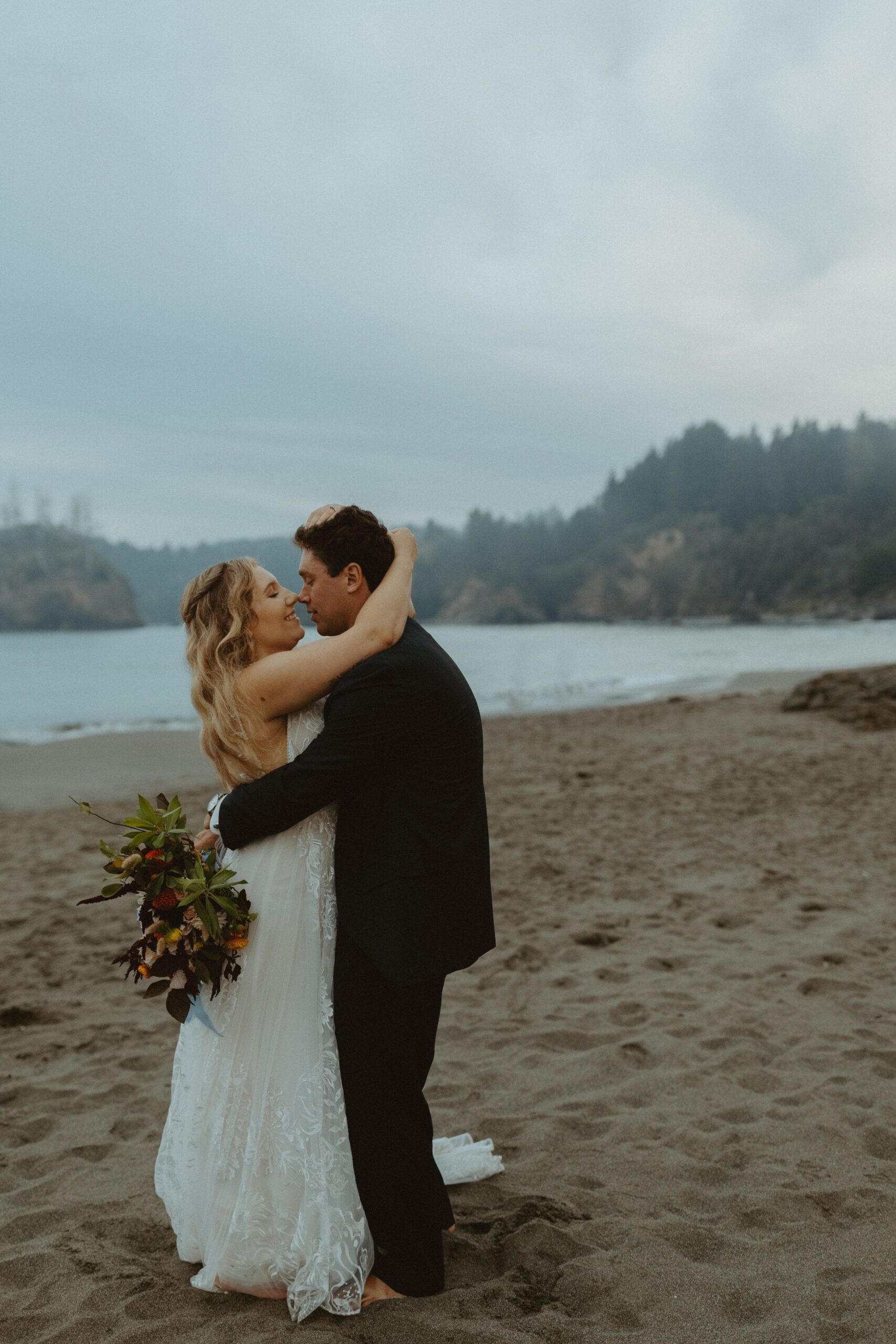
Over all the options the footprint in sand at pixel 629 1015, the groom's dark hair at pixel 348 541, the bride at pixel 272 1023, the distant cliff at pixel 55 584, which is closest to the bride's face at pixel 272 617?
the bride at pixel 272 1023

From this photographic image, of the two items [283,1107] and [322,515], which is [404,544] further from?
[283,1107]

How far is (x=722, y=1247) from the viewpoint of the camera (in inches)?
115

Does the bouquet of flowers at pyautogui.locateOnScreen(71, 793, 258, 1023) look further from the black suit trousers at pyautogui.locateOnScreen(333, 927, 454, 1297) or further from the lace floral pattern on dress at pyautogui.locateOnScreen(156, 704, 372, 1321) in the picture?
the black suit trousers at pyautogui.locateOnScreen(333, 927, 454, 1297)

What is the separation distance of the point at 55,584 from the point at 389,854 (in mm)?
121240

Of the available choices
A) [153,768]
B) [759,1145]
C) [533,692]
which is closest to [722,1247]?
[759,1145]

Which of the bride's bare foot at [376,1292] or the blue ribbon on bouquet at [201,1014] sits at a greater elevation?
the blue ribbon on bouquet at [201,1014]

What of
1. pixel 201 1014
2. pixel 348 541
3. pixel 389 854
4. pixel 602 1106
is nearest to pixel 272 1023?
pixel 201 1014

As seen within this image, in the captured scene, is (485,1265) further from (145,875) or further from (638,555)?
(638,555)

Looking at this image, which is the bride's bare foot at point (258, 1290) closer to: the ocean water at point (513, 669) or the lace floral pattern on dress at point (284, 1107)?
the lace floral pattern on dress at point (284, 1107)

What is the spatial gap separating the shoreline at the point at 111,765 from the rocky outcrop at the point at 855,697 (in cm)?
301

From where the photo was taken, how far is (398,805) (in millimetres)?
2586

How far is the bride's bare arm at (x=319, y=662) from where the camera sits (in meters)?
2.54

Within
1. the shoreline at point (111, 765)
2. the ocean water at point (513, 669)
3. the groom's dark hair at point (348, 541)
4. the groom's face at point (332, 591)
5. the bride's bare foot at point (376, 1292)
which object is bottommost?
the shoreline at point (111, 765)

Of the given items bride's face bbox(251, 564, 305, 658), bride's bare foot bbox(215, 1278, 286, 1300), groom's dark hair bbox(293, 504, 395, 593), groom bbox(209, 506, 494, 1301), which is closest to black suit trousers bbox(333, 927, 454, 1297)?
groom bbox(209, 506, 494, 1301)
